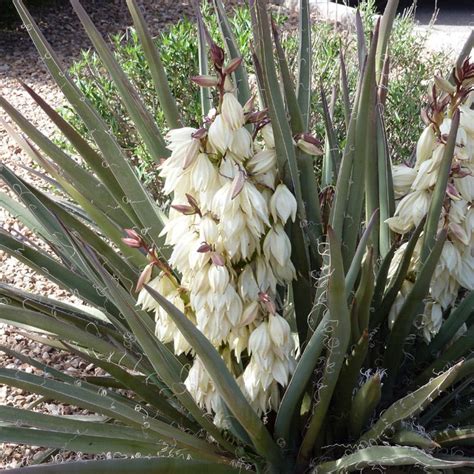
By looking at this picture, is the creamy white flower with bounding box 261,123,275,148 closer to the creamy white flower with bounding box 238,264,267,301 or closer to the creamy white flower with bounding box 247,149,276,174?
the creamy white flower with bounding box 247,149,276,174

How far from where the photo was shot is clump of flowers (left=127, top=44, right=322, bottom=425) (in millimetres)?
1008

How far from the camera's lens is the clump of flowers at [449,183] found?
3.65ft

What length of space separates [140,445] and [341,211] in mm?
544

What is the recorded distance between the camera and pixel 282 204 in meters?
1.05

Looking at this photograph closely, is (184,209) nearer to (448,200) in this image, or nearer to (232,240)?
(232,240)

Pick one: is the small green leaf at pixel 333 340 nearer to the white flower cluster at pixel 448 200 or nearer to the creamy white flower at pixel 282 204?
the creamy white flower at pixel 282 204

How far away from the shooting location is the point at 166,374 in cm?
117

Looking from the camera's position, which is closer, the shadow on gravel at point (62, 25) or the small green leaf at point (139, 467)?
the small green leaf at point (139, 467)

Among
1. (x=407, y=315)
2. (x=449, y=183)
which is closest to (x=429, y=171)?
(x=449, y=183)

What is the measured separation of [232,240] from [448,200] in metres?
0.42

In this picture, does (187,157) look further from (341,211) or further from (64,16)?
(64,16)

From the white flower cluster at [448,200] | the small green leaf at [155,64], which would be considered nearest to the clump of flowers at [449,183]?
the white flower cluster at [448,200]

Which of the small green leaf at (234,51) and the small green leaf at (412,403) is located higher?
the small green leaf at (234,51)

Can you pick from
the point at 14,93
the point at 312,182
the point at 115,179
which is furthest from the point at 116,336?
the point at 14,93
